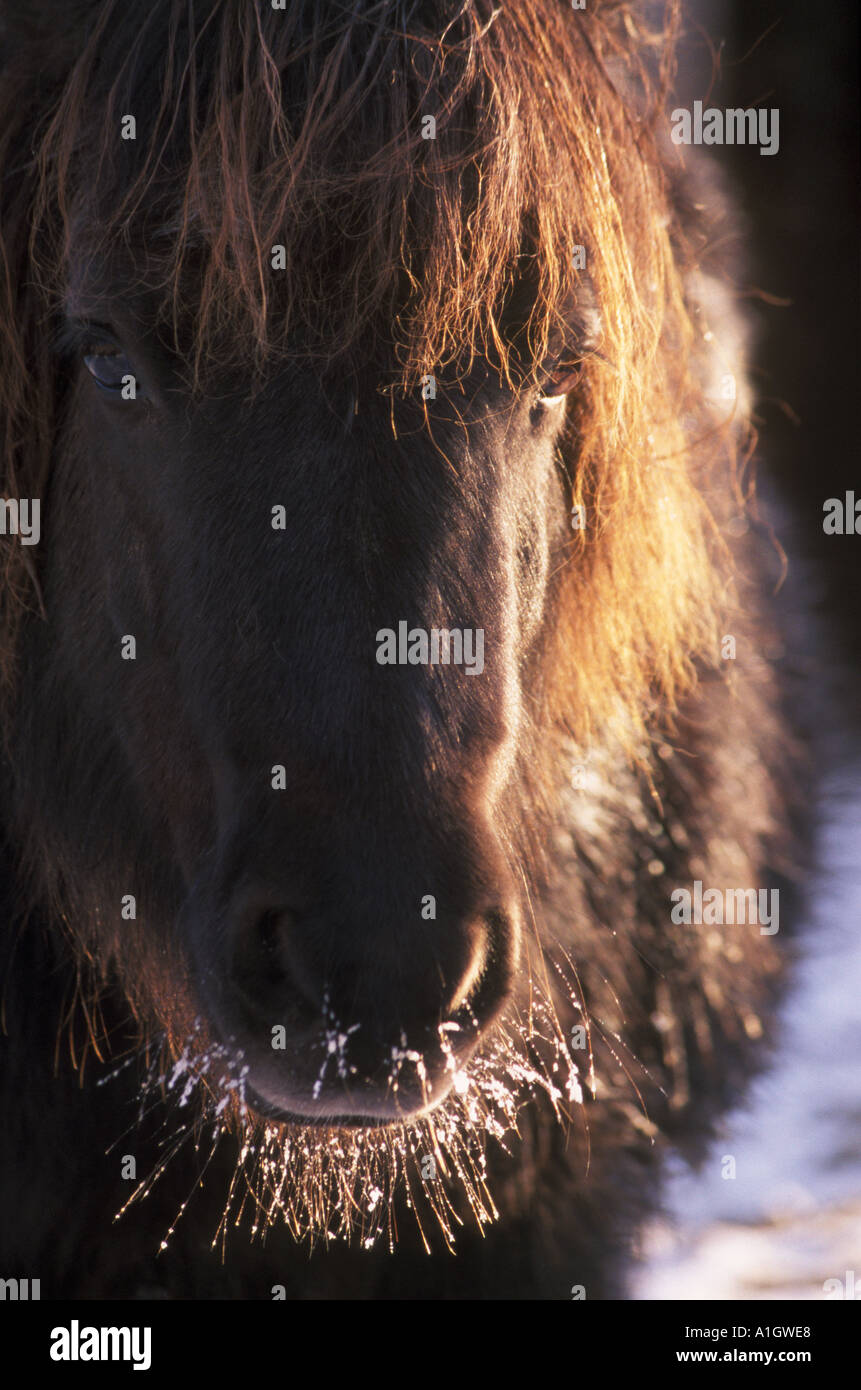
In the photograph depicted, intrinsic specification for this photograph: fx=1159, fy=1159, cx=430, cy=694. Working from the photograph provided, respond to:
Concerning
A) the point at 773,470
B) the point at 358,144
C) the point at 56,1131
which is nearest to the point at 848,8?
the point at 773,470

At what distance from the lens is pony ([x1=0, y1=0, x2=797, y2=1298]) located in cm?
88

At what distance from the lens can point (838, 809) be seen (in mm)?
2359

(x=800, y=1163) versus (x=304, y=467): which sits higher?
(x=304, y=467)

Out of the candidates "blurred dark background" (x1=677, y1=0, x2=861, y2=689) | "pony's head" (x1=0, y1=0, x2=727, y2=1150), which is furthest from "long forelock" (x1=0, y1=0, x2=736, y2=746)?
"blurred dark background" (x1=677, y1=0, x2=861, y2=689)

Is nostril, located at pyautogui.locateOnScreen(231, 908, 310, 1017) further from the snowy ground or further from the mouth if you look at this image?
the snowy ground

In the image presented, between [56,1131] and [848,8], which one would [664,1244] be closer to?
[56,1131]

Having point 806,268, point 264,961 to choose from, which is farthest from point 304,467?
point 806,268

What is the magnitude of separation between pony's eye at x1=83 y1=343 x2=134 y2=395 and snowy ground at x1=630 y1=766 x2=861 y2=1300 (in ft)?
4.51

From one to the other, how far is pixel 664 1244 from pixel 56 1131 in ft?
3.02

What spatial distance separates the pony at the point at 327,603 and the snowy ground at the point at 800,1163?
0.19 metres

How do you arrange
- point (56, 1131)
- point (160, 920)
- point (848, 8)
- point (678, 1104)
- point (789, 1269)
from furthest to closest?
1. point (848, 8)
2. point (678, 1104)
3. point (789, 1269)
4. point (56, 1131)
5. point (160, 920)

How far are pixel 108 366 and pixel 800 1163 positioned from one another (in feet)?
5.42

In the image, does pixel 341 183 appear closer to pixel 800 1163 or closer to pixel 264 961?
pixel 264 961

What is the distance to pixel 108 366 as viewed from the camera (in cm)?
104
